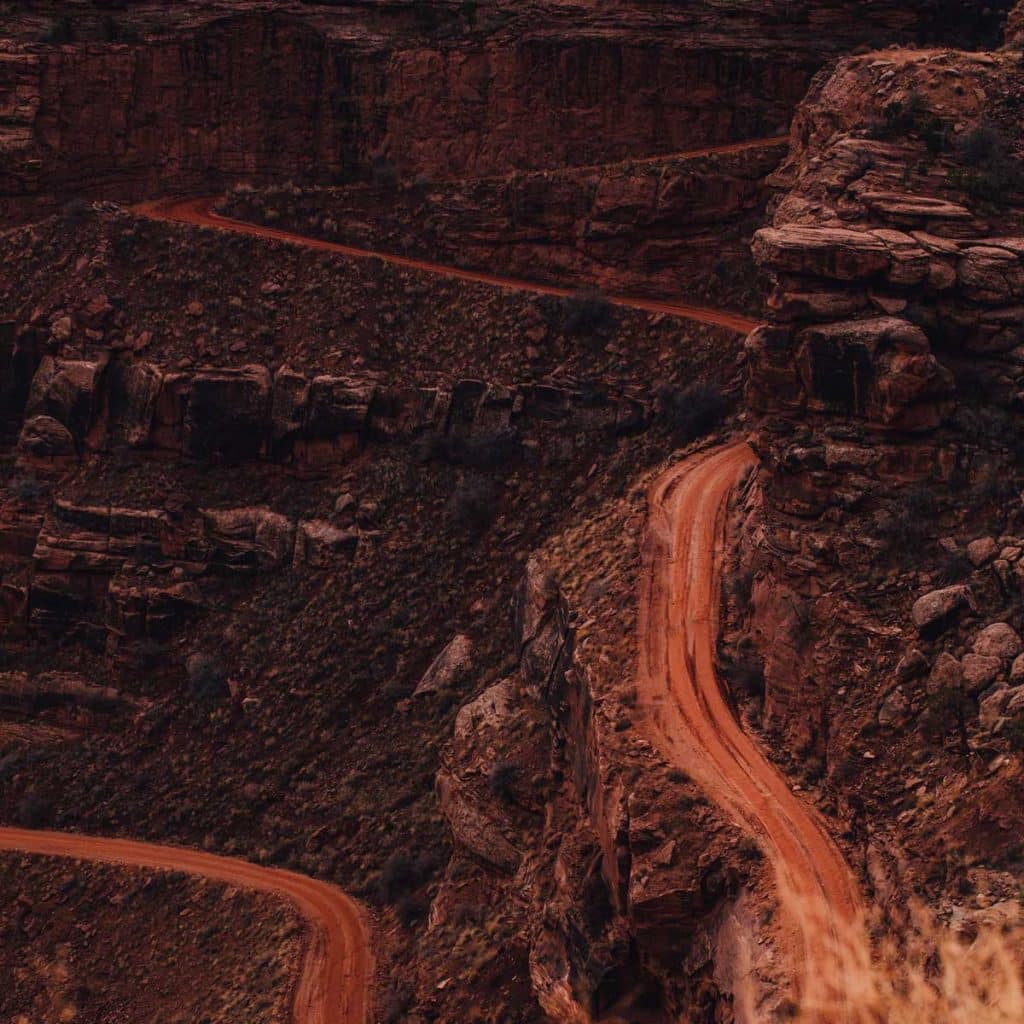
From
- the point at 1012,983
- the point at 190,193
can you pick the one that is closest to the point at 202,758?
the point at 190,193

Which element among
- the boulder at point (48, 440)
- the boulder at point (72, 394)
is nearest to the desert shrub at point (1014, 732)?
the boulder at point (72, 394)

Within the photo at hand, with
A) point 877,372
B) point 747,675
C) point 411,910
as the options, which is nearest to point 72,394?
point 411,910

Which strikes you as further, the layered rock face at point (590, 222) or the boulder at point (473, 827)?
the layered rock face at point (590, 222)

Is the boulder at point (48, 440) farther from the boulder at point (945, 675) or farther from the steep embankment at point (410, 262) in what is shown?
the boulder at point (945, 675)

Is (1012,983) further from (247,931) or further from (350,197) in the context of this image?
(350,197)

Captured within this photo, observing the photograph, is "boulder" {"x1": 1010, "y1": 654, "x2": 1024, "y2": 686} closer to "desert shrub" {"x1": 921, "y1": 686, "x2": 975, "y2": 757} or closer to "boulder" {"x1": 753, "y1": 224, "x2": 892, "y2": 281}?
"desert shrub" {"x1": 921, "y1": 686, "x2": 975, "y2": 757}

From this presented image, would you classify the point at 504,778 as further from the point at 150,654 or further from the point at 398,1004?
the point at 150,654
